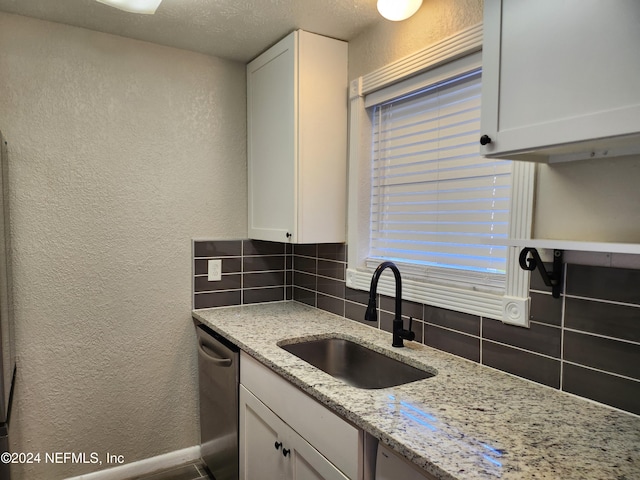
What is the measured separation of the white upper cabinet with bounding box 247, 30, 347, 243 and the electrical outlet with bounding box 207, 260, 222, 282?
39 cm

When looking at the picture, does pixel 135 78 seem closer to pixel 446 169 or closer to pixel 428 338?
pixel 446 169

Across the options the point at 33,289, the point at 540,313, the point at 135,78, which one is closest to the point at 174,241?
the point at 33,289

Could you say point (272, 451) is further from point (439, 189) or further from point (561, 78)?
point (561, 78)

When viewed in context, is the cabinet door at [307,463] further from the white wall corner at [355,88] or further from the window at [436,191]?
the white wall corner at [355,88]

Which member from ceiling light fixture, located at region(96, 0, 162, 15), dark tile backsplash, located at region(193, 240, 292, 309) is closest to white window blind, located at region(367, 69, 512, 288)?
dark tile backsplash, located at region(193, 240, 292, 309)

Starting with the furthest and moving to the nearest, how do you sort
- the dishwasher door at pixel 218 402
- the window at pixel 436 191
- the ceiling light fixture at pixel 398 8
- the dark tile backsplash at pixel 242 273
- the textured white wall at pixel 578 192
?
1. the dark tile backsplash at pixel 242 273
2. the dishwasher door at pixel 218 402
3. the ceiling light fixture at pixel 398 8
4. the window at pixel 436 191
5. the textured white wall at pixel 578 192

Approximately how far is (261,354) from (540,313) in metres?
0.96

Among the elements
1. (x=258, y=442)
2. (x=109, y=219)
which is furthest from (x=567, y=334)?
(x=109, y=219)

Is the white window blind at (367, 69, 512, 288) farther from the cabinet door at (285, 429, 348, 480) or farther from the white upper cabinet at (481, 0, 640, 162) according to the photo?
the cabinet door at (285, 429, 348, 480)

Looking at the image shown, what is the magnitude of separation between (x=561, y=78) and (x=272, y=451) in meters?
1.49

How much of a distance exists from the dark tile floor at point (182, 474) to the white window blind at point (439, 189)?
1.44 meters

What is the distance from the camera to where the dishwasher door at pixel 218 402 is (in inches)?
73.9

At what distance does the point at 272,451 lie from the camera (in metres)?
1.57

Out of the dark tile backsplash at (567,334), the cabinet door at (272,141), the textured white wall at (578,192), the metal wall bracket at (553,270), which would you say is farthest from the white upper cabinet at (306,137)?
the metal wall bracket at (553,270)
